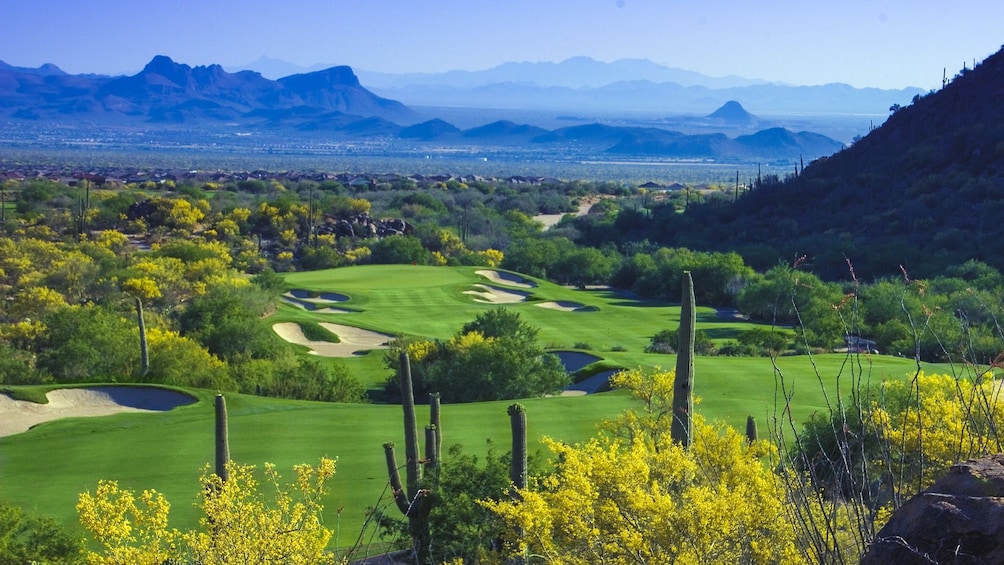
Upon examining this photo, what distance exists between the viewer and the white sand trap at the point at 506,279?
5746 cm

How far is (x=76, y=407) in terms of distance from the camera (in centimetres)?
2600

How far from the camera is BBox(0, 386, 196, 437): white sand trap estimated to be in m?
24.9

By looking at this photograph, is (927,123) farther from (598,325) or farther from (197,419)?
(197,419)

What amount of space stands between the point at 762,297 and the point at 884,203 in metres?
25.9

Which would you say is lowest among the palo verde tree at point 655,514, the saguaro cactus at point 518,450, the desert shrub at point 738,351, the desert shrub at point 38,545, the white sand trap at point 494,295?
the white sand trap at point 494,295

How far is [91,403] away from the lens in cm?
2642

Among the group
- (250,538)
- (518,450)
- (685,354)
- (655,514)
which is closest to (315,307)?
(518,450)

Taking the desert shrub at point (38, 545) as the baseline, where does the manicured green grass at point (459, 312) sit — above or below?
below

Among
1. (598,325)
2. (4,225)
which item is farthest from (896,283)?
(4,225)

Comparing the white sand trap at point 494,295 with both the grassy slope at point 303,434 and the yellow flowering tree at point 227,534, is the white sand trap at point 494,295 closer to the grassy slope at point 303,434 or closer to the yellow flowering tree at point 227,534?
the grassy slope at point 303,434

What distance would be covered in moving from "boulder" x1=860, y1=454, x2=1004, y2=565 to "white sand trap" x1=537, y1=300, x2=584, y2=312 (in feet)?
145

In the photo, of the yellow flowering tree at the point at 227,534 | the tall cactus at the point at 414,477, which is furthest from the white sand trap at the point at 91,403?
the yellow flowering tree at the point at 227,534

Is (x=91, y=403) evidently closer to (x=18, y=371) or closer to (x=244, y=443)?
(x=18, y=371)

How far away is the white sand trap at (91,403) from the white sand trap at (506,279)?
31.7m
